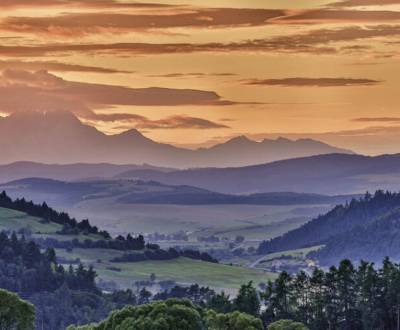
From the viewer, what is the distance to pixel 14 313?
169m

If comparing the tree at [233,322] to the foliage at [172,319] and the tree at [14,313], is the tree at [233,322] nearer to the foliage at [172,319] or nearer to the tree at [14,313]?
the foliage at [172,319]

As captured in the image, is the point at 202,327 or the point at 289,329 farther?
the point at 289,329

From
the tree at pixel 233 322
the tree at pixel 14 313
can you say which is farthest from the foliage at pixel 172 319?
the tree at pixel 14 313

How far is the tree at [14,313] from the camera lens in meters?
169

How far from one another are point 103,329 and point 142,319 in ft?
50.2

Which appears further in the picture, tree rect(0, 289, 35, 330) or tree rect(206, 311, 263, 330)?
tree rect(0, 289, 35, 330)

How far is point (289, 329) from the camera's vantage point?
178m

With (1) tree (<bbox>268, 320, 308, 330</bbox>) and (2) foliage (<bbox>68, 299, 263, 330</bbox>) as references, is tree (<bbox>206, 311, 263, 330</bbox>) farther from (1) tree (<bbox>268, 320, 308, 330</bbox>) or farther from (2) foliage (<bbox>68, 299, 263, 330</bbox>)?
(1) tree (<bbox>268, 320, 308, 330</bbox>)

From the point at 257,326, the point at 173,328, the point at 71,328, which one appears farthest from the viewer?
the point at 71,328

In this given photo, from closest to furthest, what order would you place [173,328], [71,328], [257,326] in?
1. [173,328]
2. [257,326]
3. [71,328]

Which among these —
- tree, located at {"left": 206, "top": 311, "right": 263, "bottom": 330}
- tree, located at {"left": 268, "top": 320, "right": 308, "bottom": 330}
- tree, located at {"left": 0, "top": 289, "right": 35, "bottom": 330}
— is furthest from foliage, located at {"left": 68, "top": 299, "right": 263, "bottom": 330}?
tree, located at {"left": 0, "top": 289, "right": 35, "bottom": 330}

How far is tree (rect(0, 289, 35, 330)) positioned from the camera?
16912cm

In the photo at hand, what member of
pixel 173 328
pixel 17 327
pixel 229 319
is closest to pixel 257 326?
pixel 229 319

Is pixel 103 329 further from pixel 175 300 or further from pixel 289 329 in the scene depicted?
pixel 289 329
